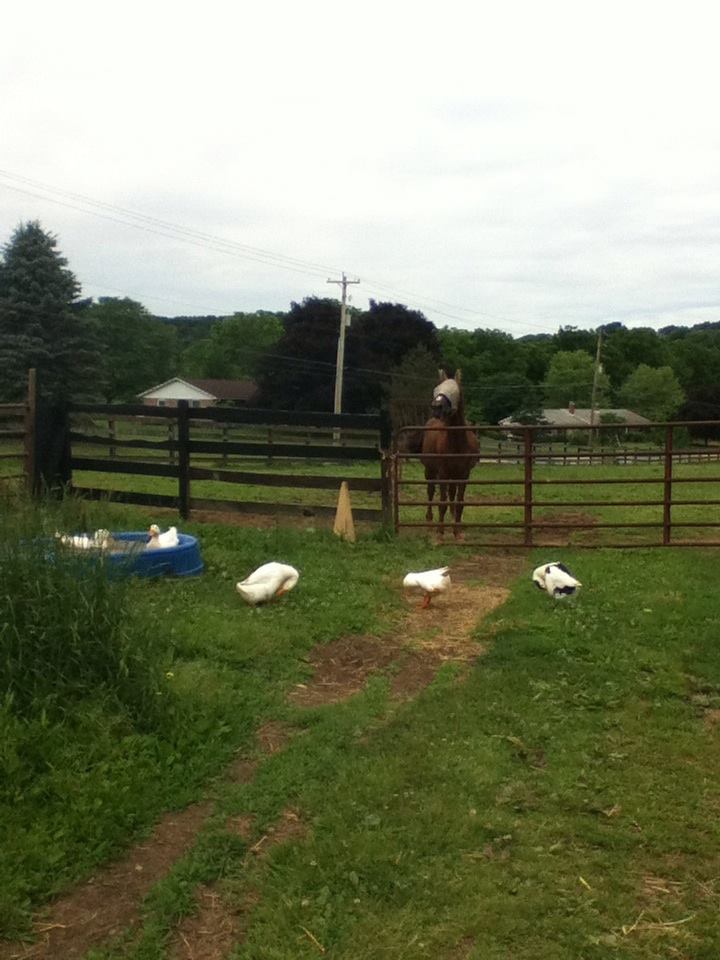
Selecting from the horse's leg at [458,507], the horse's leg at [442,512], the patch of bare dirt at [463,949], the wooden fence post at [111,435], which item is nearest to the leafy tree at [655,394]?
the horse's leg at [458,507]

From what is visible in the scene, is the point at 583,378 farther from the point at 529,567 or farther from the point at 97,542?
the point at 97,542

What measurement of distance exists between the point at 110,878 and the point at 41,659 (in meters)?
1.23

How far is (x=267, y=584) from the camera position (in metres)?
6.34

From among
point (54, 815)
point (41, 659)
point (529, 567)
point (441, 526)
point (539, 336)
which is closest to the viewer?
point (54, 815)

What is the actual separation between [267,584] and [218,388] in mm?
69059

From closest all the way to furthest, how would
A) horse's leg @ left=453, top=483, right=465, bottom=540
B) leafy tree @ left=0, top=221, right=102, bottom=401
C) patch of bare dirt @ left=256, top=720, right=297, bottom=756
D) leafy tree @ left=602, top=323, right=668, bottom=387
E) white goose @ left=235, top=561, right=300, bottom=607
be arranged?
patch of bare dirt @ left=256, top=720, right=297, bottom=756, white goose @ left=235, top=561, right=300, bottom=607, horse's leg @ left=453, top=483, right=465, bottom=540, leafy tree @ left=0, top=221, right=102, bottom=401, leafy tree @ left=602, top=323, right=668, bottom=387

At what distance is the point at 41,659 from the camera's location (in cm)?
405

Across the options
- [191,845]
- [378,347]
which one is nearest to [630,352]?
[378,347]

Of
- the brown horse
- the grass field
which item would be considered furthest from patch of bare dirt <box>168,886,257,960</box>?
the brown horse

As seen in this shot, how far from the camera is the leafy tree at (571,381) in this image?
68.1 metres

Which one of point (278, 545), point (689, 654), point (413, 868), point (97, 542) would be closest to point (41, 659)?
point (97, 542)

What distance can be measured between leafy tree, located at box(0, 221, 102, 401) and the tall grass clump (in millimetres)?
33040

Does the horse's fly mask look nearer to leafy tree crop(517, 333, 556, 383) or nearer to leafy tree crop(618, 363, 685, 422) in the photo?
leafy tree crop(618, 363, 685, 422)

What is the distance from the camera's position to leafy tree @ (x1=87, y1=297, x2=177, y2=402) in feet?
229
